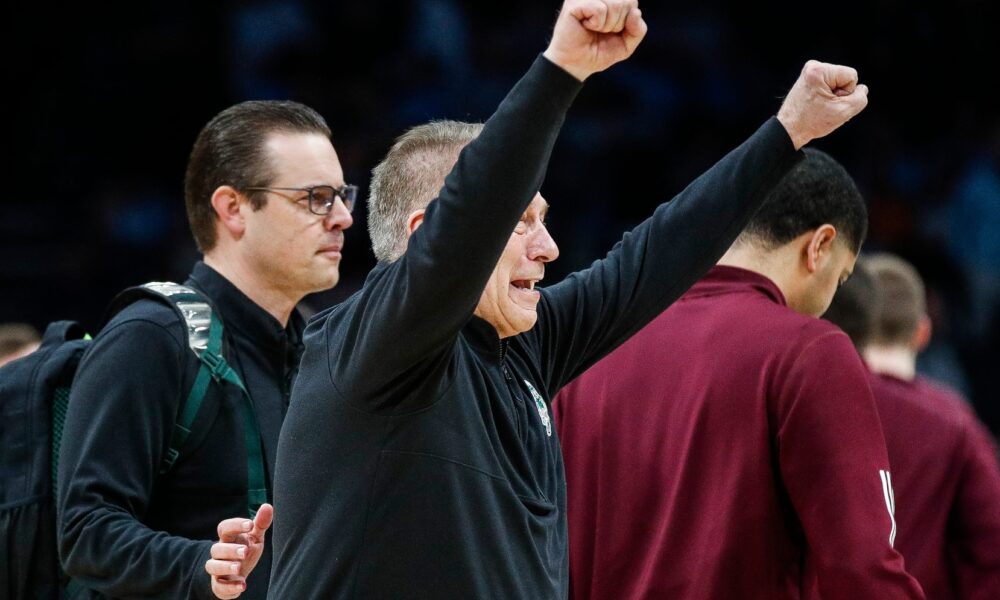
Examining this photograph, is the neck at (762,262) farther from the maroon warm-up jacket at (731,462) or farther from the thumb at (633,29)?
the thumb at (633,29)

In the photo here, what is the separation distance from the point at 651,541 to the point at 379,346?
1265 millimetres

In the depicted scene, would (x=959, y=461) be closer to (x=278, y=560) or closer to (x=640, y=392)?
(x=640, y=392)

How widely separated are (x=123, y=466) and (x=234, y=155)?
88cm

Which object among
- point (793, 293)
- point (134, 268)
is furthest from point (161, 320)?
point (134, 268)

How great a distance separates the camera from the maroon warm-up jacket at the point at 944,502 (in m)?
3.70

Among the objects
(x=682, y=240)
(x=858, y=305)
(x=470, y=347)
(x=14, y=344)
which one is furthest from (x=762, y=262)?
(x=14, y=344)

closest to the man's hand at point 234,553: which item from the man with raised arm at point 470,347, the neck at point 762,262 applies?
the man with raised arm at point 470,347

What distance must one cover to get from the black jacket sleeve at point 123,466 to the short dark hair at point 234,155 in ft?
1.50

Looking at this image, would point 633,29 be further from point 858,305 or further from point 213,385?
point 858,305

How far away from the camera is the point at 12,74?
9258 mm

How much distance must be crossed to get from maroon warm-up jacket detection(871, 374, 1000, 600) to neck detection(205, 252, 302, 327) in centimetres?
165

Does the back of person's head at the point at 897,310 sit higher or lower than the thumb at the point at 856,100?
lower

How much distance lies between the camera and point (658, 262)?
276 cm

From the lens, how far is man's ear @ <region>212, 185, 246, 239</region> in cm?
345
